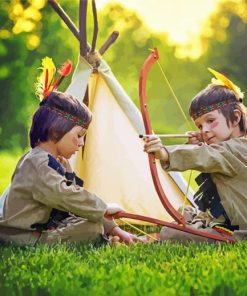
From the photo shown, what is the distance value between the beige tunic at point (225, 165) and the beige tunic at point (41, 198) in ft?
1.12

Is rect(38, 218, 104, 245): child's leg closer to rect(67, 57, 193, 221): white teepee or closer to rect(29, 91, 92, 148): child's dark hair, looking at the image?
rect(29, 91, 92, 148): child's dark hair

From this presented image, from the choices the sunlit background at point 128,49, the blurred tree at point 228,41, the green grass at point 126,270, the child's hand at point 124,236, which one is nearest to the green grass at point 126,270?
the green grass at point 126,270

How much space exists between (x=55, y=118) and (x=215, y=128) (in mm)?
662

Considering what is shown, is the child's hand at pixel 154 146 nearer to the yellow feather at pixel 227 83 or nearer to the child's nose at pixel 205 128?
the child's nose at pixel 205 128

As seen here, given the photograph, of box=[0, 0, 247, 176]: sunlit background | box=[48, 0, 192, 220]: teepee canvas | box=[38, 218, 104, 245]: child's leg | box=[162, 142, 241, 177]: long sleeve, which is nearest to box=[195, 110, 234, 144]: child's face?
box=[162, 142, 241, 177]: long sleeve

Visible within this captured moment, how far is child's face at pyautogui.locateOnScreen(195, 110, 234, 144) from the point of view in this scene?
3.15 m

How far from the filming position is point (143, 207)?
4.13 meters

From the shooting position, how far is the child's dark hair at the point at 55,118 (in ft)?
9.96

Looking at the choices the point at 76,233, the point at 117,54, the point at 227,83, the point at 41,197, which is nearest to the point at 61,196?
the point at 41,197

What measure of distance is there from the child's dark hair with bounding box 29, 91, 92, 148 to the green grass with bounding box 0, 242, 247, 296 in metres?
0.54

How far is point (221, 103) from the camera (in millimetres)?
3180

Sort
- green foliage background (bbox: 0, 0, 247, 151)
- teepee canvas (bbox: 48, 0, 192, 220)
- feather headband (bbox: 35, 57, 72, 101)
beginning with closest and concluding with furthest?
feather headband (bbox: 35, 57, 72, 101)
teepee canvas (bbox: 48, 0, 192, 220)
green foliage background (bbox: 0, 0, 247, 151)

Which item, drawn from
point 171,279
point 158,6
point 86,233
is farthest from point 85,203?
point 158,6

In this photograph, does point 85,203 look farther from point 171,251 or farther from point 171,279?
point 171,279
